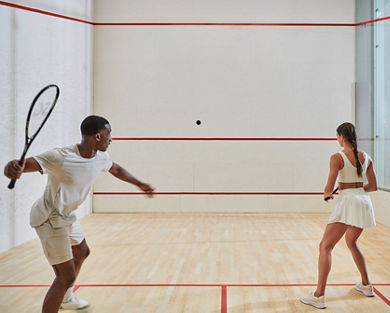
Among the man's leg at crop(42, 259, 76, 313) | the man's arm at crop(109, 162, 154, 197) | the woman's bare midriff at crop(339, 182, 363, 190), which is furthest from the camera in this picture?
the woman's bare midriff at crop(339, 182, 363, 190)

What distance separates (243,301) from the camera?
205 cm

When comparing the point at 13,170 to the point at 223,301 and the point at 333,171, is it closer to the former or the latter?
the point at 223,301

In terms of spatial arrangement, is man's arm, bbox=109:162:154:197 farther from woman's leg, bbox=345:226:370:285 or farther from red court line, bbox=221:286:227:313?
woman's leg, bbox=345:226:370:285

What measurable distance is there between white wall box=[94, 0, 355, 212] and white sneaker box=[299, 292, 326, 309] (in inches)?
123

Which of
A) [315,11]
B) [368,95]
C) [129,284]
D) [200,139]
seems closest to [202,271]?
[129,284]

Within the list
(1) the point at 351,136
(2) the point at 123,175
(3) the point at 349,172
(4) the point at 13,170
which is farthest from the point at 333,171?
(4) the point at 13,170

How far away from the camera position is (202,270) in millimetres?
2637

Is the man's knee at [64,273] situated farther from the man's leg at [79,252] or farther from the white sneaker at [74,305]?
the white sneaker at [74,305]

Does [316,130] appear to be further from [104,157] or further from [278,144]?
[104,157]

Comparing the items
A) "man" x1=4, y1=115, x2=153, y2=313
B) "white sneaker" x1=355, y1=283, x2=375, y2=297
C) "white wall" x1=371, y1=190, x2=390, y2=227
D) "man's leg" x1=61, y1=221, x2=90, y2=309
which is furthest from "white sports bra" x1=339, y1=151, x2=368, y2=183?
"white wall" x1=371, y1=190, x2=390, y2=227

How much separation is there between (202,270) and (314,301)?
876 mm

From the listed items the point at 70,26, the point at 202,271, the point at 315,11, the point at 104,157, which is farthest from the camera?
the point at 315,11

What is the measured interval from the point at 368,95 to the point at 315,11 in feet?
4.35

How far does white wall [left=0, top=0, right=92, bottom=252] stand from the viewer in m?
3.19
